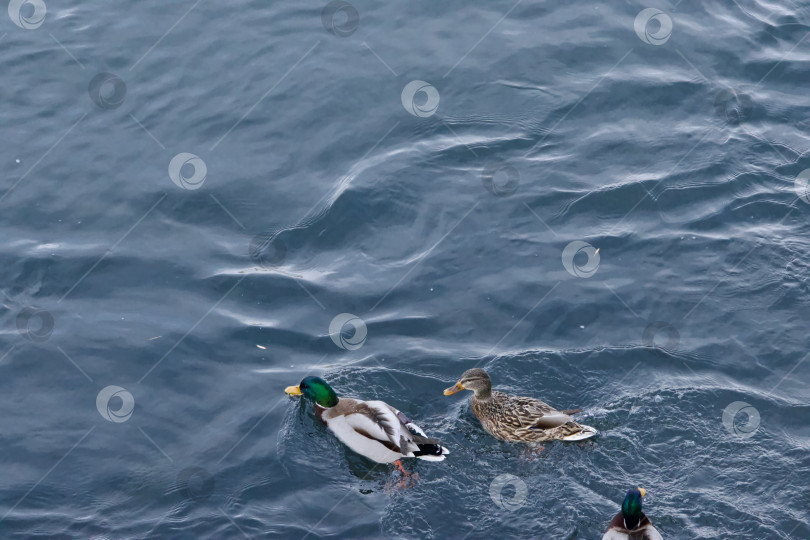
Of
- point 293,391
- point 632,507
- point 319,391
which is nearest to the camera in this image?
point 632,507

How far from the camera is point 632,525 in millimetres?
9234

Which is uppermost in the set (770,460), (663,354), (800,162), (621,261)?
(800,162)

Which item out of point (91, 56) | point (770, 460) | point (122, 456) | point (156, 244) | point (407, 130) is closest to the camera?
point (770, 460)

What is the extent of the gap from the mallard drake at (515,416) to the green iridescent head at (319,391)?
1.32m

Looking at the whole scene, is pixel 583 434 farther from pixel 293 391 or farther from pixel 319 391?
pixel 293 391

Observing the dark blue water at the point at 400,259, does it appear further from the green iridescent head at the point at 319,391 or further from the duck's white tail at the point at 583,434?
the green iridescent head at the point at 319,391

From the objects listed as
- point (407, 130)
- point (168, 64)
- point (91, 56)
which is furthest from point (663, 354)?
point (91, 56)

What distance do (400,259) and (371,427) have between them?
311cm

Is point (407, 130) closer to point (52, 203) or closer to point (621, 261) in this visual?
point (621, 261)

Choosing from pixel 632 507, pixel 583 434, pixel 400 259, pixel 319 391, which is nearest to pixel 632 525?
pixel 632 507

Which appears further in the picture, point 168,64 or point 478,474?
point 168,64

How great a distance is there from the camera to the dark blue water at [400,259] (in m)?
10.4

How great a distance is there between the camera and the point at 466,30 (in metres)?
16.8

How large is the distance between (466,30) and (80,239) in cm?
743
